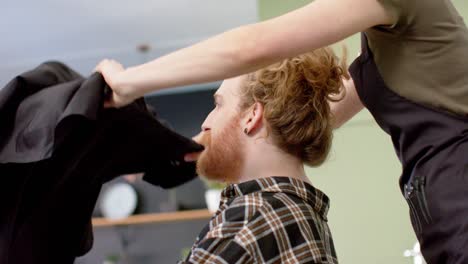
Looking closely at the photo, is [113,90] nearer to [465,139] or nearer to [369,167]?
[465,139]

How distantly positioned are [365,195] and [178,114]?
102 inches

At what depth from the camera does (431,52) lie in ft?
2.77

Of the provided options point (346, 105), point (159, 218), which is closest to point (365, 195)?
point (346, 105)

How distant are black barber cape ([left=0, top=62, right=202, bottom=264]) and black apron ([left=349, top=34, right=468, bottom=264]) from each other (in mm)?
398

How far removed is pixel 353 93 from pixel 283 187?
35 cm

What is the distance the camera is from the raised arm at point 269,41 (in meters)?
0.82

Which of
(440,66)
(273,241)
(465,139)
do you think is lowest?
(273,241)

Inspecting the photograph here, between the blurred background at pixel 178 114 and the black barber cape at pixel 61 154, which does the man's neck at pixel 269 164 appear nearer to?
the black barber cape at pixel 61 154

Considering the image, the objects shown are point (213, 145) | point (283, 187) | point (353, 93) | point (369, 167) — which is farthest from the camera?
point (369, 167)

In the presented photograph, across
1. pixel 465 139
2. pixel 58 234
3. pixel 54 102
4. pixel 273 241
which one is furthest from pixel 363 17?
pixel 58 234

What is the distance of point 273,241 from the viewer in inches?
33.8

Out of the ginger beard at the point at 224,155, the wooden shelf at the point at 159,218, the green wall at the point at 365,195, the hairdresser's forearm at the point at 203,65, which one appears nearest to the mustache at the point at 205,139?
the ginger beard at the point at 224,155

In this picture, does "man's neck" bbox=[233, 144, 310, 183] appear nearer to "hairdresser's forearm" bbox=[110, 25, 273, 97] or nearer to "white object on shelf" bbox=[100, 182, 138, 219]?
"hairdresser's forearm" bbox=[110, 25, 273, 97]

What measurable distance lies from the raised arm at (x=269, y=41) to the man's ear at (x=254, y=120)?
228 millimetres
